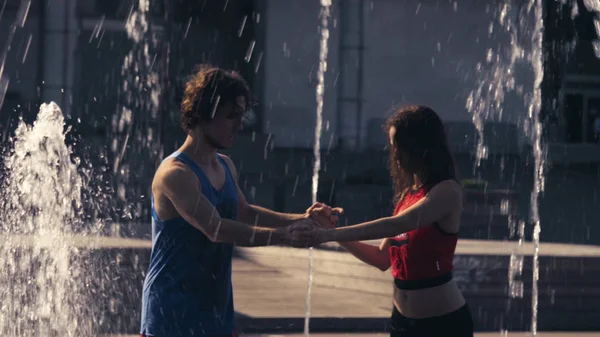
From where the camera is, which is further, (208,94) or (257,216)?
(257,216)

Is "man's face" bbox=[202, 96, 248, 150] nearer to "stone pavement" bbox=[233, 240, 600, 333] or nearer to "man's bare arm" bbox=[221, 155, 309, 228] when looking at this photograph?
→ "man's bare arm" bbox=[221, 155, 309, 228]

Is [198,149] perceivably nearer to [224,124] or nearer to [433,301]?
[224,124]

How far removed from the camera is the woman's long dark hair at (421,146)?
4.01 m

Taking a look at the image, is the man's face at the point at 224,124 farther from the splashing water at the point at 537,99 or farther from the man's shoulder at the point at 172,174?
the splashing water at the point at 537,99

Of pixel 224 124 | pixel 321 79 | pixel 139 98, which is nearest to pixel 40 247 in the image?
pixel 224 124

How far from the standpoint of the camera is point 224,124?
3580 mm

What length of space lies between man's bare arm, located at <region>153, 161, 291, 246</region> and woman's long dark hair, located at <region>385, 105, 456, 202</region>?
2.49 feet

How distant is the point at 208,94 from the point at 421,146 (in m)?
0.90

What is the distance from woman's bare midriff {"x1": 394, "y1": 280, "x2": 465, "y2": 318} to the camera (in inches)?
156

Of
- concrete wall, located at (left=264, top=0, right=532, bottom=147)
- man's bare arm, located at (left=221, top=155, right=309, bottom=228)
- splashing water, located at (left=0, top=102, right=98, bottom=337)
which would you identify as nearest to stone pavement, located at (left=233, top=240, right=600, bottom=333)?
splashing water, located at (left=0, top=102, right=98, bottom=337)

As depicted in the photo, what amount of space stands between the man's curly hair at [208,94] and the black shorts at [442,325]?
1.09 meters

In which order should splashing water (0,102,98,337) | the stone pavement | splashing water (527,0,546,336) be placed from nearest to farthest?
1. splashing water (0,102,98,337)
2. the stone pavement
3. splashing water (527,0,546,336)

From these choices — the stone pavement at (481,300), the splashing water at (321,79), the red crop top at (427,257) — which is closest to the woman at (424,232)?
the red crop top at (427,257)

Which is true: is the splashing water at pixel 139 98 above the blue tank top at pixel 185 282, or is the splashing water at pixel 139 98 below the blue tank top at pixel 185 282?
above
